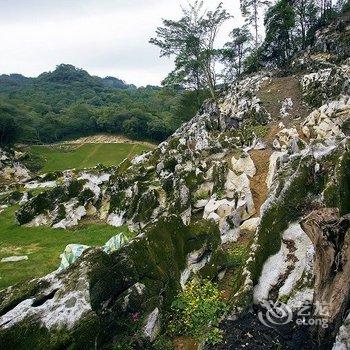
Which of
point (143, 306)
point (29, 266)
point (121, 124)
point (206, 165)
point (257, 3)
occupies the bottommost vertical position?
point (29, 266)

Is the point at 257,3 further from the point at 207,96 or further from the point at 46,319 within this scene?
the point at 46,319

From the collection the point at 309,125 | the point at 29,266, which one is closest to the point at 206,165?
the point at 309,125

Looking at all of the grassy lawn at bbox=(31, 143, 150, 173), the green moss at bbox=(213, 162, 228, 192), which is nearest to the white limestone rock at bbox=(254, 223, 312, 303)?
the green moss at bbox=(213, 162, 228, 192)

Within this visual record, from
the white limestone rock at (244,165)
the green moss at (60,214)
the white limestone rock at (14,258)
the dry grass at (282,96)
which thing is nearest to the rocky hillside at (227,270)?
the white limestone rock at (244,165)

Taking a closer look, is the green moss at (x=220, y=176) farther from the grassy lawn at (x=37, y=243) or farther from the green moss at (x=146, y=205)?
the grassy lawn at (x=37, y=243)

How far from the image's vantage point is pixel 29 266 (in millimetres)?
20266

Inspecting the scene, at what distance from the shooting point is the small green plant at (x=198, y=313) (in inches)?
408

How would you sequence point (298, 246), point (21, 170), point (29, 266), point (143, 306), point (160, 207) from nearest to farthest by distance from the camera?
point (143, 306), point (298, 246), point (29, 266), point (160, 207), point (21, 170)

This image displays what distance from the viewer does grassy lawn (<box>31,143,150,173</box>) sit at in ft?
283

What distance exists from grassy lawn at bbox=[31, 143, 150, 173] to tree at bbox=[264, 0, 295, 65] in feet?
120

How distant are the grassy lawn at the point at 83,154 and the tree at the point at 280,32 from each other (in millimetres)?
36537

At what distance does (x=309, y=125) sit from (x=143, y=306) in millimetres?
24430

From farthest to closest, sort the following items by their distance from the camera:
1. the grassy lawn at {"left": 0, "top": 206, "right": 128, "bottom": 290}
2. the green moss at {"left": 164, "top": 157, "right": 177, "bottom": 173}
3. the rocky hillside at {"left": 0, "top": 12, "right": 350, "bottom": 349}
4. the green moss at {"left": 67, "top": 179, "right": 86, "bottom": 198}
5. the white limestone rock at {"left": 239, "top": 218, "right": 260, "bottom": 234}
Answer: the green moss at {"left": 164, "top": 157, "right": 177, "bottom": 173} < the green moss at {"left": 67, "top": 179, "right": 86, "bottom": 198} < the grassy lawn at {"left": 0, "top": 206, "right": 128, "bottom": 290} < the white limestone rock at {"left": 239, "top": 218, "right": 260, "bottom": 234} < the rocky hillside at {"left": 0, "top": 12, "right": 350, "bottom": 349}

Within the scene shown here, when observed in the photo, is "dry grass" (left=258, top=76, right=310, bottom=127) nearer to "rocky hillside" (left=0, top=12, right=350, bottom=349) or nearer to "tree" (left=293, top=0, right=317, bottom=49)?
"rocky hillside" (left=0, top=12, right=350, bottom=349)
